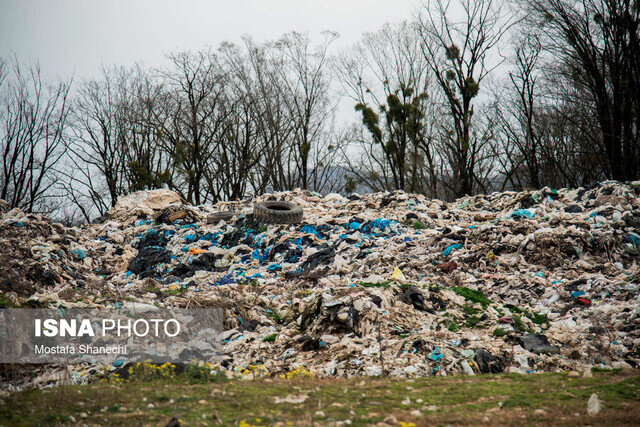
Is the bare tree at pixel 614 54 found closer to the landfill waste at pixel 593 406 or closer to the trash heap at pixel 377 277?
the trash heap at pixel 377 277

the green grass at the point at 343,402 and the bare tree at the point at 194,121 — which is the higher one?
the bare tree at the point at 194,121

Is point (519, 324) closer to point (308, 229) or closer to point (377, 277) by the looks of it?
point (377, 277)

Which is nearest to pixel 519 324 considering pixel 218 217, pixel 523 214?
pixel 523 214

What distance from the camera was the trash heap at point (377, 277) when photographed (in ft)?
14.5

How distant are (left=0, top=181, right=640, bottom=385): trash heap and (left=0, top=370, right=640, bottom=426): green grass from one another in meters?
0.69

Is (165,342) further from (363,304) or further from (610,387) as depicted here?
(610,387)

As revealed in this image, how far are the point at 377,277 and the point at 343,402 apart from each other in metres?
3.78

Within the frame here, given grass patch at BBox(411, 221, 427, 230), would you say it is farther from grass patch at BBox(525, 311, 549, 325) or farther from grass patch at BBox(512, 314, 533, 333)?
grass patch at BBox(512, 314, 533, 333)

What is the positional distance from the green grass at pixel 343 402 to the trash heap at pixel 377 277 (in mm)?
693

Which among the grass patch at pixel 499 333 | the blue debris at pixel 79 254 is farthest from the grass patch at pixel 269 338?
the blue debris at pixel 79 254

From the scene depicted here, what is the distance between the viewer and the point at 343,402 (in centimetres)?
278

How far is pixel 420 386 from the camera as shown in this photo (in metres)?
3.26

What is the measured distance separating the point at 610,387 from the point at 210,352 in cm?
376

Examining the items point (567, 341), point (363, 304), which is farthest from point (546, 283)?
point (363, 304)
